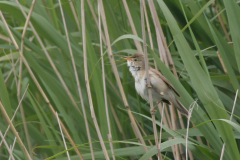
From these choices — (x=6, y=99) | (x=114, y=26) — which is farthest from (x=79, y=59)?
(x=6, y=99)

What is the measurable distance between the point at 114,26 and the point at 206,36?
664 millimetres

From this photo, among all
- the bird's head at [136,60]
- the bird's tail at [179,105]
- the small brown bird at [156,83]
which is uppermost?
the bird's head at [136,60]

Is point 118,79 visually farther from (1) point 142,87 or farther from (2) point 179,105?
(2) point 179,105

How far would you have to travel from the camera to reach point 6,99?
1.80 metres

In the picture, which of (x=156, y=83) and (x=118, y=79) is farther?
(x=156, y=83)

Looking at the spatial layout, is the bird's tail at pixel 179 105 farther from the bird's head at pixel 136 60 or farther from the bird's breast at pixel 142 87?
the bird's head at pixel 136 60

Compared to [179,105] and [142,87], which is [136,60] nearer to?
[142,87]

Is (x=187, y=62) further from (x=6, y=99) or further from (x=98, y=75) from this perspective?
(x=6, y=99)

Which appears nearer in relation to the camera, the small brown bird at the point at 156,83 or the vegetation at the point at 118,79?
the vegetation at the point at 118,79

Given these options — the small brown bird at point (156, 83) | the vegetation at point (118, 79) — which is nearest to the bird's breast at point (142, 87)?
the small brown bird at point (156, 83)

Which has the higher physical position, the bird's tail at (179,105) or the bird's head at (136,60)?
the bird's head at (136,60)

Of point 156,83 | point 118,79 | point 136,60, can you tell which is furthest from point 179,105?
point 118,79

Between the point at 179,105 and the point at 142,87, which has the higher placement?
the point at 142,87

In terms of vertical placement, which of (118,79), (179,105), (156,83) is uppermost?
(118,79)
